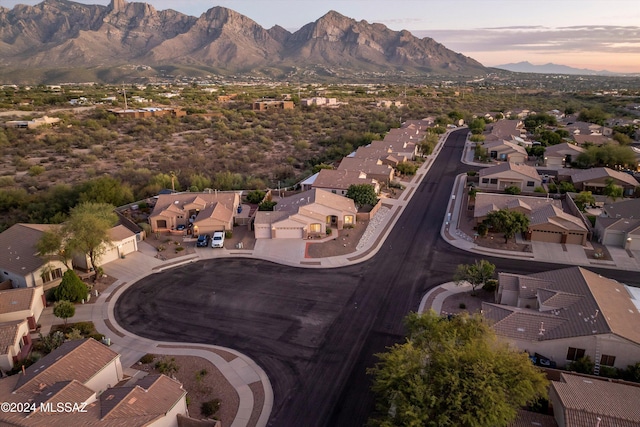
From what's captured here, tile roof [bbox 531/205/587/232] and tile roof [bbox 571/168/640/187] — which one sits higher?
tile roof [bbox 571/168/640/187]

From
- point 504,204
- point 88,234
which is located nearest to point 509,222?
point 504,204

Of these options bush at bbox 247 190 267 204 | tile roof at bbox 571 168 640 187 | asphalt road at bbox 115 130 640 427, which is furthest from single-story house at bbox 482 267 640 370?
tile roof at bbox 571 168 640 187

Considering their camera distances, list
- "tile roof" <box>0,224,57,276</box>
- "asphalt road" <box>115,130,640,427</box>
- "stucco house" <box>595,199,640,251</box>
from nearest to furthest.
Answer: "asphalt road" <box>115,130,640,427</box>, "tile roof" <box>0,224,57,276</box>, "stucco house" <box>595,199,640,251</box>

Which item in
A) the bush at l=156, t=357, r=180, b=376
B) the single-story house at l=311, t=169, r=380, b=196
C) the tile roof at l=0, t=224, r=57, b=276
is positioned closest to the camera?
the bush at l=156, t=357, r=180, b=376

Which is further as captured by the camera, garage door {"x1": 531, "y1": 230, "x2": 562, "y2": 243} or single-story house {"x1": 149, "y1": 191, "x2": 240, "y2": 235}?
single-story house {"x1": 149, "y1": 191, "x2": 240, "y2": 235}

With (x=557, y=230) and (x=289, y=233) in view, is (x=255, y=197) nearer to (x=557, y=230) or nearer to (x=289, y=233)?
(x=289, y=233)

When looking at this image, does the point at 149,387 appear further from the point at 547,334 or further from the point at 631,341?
the point at 631,341

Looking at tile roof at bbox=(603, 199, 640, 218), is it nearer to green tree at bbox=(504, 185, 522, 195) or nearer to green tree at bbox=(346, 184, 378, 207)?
green tree at bbox=(504, 185, 522, 195)
